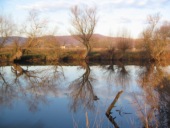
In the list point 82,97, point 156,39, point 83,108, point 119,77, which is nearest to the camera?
point 83,108

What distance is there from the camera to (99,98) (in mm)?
11617

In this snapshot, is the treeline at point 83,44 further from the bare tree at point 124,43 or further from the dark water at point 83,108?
the dark water at point 83,108

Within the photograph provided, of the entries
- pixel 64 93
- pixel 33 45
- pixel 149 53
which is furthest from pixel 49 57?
pixel 64 93

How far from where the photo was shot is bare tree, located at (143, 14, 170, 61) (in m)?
35.3

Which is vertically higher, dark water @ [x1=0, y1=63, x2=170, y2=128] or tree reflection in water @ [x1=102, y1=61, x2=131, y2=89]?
dark water @ [x1=0, y1=63, x2=170, y2=128]

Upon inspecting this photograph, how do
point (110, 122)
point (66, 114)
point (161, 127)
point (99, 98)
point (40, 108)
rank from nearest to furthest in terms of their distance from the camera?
1. point (161, 127)
2. point (110, 122)
3. point (66, 114)
4. point (40, 108)
5. point (99, 98)

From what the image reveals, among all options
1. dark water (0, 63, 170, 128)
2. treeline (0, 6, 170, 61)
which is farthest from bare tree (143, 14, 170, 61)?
dark water (0, 63, 170, 128)

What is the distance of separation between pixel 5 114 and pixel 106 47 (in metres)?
31.8

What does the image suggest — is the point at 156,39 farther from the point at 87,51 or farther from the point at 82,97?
the point at 82,97

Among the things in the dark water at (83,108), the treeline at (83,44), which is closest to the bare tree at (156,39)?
the treeline at (83,44)

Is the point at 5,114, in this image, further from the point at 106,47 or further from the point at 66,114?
the point at 106,47

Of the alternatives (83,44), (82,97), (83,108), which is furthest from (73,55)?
(83,108)

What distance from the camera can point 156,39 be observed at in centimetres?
3547

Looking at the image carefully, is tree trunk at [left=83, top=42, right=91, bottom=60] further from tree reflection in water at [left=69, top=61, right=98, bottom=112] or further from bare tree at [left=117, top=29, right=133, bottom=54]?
tree reflection in water at [left=69, top=61, right=98, bottom=112]
